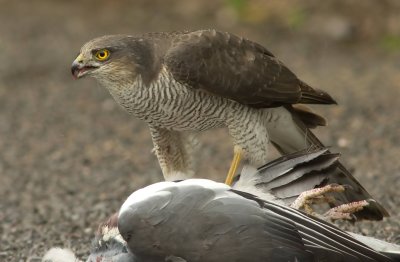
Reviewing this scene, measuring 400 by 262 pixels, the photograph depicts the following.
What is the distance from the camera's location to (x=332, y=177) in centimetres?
625

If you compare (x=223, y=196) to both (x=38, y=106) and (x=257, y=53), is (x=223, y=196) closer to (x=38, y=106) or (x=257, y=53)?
(x=257, y=53)

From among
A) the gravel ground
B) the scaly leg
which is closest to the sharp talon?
the scaly leg

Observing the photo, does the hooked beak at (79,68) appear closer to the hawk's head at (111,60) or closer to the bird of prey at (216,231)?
the hawk's head at (111,60)

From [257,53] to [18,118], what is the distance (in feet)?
19.7

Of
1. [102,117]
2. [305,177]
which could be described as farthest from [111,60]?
[102,117]

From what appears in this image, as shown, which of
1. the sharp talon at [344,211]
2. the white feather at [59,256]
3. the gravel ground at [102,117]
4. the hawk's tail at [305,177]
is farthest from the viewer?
the gravel ground at [102,117]

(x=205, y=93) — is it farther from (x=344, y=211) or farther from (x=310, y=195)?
(x=344, y=211)

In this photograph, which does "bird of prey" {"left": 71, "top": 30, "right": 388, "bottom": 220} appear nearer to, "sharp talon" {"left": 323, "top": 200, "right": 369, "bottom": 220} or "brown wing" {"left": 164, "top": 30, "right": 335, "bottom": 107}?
"brown wing" {"left": 164, "top": 30, "right": 335, "bottom": 107}

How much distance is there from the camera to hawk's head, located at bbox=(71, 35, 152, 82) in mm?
5918

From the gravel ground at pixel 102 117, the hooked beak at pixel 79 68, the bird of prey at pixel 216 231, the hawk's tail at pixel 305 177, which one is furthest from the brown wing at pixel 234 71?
the gravel ground at pixel 102 117

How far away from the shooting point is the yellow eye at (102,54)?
5.96 meters

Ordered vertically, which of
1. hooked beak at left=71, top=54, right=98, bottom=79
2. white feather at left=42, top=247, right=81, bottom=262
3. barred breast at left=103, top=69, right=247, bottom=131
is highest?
hooked beak at left=71, top=54, right=98, bottom=79

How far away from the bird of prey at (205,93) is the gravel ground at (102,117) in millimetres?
913

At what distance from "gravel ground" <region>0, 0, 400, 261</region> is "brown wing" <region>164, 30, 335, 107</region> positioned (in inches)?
49.0
